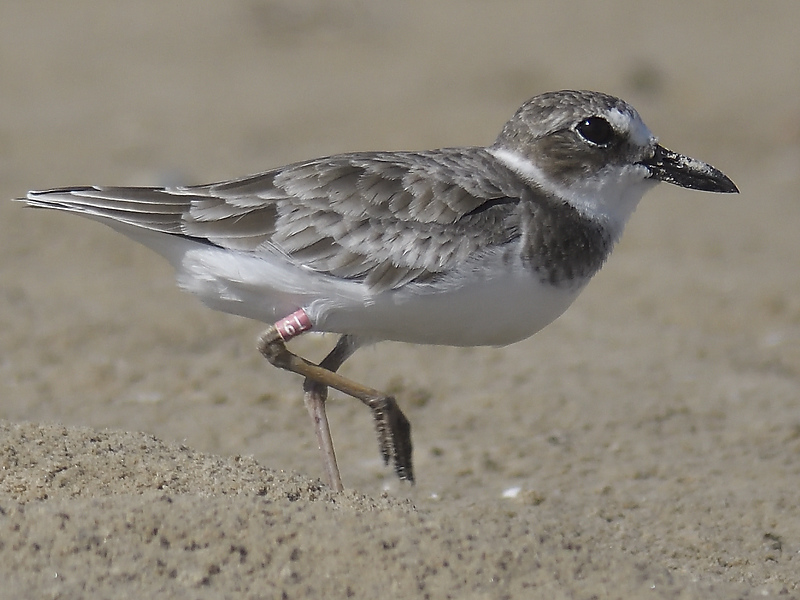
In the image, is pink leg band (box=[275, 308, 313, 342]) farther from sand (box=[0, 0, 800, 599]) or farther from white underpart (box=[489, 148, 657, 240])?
white underpart (box=[489, 148, 657, 240])

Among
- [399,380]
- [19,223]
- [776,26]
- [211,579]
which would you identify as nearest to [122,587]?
[211,579]

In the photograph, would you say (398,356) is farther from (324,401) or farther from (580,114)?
(580,114)

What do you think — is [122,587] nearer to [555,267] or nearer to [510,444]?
[555,267]

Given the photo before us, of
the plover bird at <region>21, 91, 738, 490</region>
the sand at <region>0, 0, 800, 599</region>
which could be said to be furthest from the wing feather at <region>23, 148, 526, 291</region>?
the sand at <region>0, 0, 800, 599</region>

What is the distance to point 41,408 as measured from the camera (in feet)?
22.8

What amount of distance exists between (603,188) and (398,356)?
3.15 metres

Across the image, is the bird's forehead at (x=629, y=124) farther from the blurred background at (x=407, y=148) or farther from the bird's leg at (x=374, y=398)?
→ the blurred background at (x=407, y=148)

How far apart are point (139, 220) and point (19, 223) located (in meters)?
5.45

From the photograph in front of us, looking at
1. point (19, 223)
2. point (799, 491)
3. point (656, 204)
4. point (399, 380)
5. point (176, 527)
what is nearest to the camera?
point (176, 527)

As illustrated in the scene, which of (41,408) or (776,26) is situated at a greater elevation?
(776,26)

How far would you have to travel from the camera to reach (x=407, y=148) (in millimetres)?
12188

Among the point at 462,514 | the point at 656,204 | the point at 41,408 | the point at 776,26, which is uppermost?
the point at 776,26

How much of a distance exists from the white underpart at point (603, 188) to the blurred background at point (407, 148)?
5.36ft

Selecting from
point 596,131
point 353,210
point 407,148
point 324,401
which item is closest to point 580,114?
point 596,131
